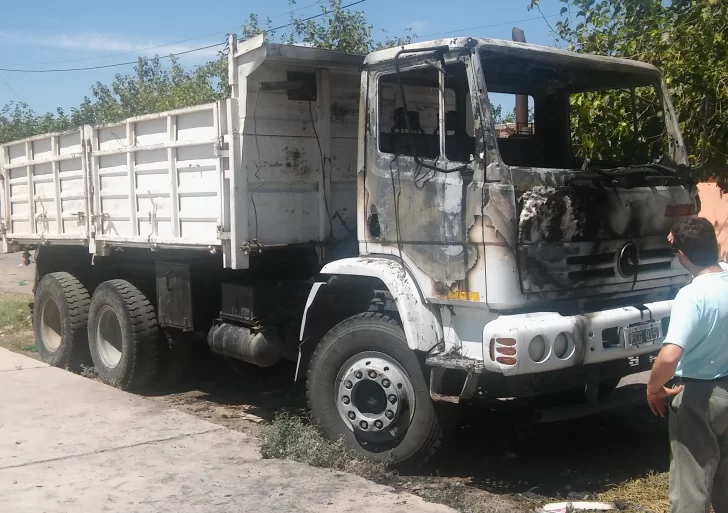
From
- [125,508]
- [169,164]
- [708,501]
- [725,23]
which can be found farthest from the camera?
[725,23]

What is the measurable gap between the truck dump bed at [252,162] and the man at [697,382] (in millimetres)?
3300

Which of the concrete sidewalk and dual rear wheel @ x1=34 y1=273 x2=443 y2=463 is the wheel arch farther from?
the concrete sidewalk

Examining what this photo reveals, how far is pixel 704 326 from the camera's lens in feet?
11.9

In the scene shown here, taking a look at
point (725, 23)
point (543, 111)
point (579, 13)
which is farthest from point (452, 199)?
point (579, 13)

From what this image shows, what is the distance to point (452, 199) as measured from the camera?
4945 mm

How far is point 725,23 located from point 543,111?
10.1ft

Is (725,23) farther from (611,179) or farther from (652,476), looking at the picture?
(652,476)

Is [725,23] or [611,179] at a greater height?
[725,23]

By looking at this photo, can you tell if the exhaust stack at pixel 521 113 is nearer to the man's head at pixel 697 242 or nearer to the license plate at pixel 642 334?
the license plate at pixel 642 334

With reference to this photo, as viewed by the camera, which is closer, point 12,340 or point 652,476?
point 652,476

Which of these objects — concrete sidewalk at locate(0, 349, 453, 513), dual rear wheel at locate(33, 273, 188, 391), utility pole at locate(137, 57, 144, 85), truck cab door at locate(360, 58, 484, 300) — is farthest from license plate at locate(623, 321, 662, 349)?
utility pole at locate(137, 57, 144, 85)

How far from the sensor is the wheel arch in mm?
5020

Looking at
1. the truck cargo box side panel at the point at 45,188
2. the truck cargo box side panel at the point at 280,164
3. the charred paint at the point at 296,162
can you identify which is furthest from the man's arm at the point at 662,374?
the truck cargo box side panel at the point at 45,188

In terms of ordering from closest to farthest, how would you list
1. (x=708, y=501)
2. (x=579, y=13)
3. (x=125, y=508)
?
(x=708, y=501) → (x=125, y=508) → (x=579, y=13)
